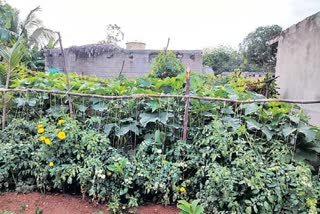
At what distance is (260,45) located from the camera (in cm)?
1773

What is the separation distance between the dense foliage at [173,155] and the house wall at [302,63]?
0.94m

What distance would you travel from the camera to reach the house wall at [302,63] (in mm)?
4098

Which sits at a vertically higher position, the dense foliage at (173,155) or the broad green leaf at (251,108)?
the broad green leaf at (251,108)

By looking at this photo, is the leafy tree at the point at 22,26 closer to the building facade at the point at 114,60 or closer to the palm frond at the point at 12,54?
the building facade at the point at 114,60

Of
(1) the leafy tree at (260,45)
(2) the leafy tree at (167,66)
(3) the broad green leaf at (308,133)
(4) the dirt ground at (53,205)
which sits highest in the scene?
(1) the leafy tree at (260,45)

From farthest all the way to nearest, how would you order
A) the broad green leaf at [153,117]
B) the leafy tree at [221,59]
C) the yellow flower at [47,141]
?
the leafy tree at [221,59]
the broad green leaf at [153,117]
the yellow flower at [47,141]

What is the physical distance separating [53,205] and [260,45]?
1709 centimetres

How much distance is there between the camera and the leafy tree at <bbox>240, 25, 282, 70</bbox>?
17578 millimetres

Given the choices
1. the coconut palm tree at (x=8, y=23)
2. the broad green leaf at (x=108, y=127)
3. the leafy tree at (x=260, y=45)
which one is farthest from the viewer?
the leafy tree at (x=260, y=45)

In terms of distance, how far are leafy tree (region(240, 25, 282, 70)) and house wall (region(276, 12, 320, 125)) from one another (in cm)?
1237

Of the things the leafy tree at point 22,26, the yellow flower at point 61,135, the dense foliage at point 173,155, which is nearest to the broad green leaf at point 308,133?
the dense foliage at point 173,155

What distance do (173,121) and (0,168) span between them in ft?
6.69

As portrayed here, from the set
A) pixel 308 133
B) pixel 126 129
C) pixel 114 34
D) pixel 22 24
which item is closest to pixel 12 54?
pixel 126 129

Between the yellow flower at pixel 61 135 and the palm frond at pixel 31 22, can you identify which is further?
the palm frond at pixel 31 22
